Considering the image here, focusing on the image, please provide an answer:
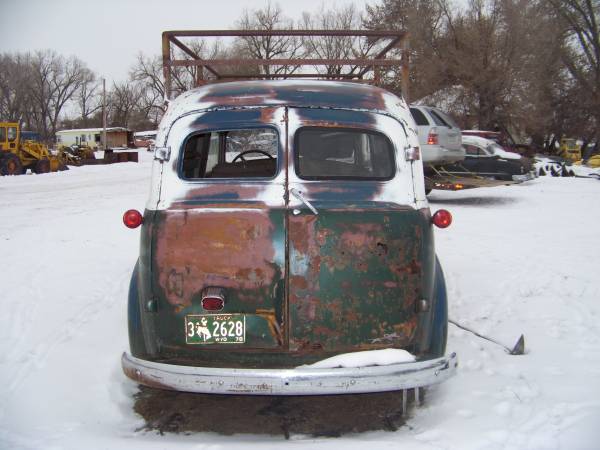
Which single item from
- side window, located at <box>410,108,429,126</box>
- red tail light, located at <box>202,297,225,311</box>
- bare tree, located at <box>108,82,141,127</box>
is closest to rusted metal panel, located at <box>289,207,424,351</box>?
red tail light, located at <box>202,297,225,311</box>

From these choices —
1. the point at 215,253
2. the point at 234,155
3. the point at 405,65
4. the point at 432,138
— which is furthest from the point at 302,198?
the point at 432,138

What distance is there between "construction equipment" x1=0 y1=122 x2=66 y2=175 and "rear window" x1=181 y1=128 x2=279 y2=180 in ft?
73.9

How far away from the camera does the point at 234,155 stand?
15.9 ft

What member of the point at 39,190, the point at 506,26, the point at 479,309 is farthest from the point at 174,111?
the point at 506,26

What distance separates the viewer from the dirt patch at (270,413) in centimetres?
330

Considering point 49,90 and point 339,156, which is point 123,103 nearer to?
point 49,90

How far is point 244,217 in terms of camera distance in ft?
10.2

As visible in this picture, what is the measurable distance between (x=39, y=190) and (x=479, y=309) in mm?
15557

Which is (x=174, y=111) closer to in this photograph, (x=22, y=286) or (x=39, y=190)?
(x=22, y=286)

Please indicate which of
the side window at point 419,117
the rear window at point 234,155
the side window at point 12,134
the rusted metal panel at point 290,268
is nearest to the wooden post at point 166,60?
the rear window at point 234,155

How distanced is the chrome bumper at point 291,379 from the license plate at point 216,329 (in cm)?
19

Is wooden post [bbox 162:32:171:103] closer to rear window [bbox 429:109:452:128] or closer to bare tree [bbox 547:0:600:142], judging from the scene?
rear window [bbox 429:109:452:128]

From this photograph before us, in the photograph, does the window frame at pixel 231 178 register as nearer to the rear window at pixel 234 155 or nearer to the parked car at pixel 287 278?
the parked car at pixel 287 278

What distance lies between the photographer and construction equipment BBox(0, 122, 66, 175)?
23953 mm
